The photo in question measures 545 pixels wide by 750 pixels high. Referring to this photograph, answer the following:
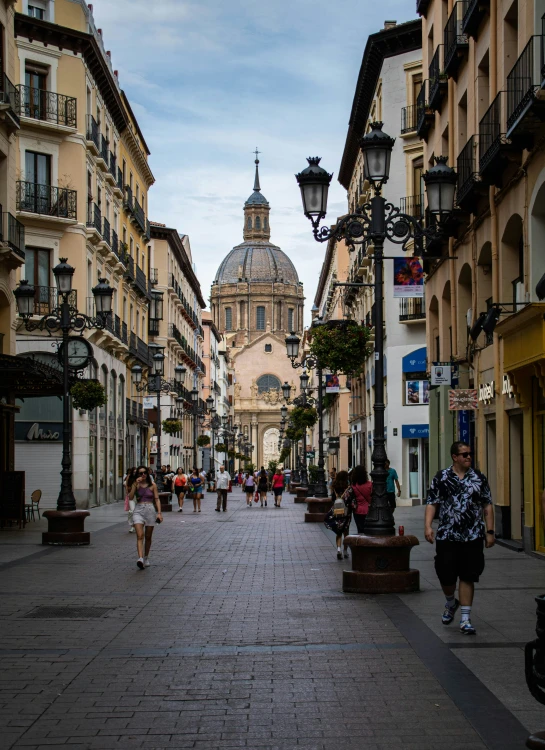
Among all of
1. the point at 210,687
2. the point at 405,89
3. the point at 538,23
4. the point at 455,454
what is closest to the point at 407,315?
the point at 405,89

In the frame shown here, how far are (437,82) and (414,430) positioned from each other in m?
17.2

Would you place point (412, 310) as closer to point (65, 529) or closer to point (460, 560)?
point (65, 529)

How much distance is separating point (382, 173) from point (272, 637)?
648 centimetres

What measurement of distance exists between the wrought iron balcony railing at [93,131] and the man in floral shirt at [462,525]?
29044mm

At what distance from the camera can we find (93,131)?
3847cm

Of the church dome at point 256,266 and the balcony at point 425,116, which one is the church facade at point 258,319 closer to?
the church dome at point 256,266

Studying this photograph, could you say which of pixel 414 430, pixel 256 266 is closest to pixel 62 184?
pixel 414 430

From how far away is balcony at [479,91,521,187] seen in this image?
17.0 m

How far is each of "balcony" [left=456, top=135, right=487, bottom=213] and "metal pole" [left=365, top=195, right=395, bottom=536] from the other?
19.9 feet

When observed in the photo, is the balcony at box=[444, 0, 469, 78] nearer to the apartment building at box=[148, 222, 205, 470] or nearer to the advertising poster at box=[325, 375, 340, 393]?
the advertising poster at box=[325, 375, 340, 393]

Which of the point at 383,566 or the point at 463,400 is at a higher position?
the point at 463,400

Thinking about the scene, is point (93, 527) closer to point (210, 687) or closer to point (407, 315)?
point (407, 315)

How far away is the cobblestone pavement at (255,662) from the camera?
22.2 ft

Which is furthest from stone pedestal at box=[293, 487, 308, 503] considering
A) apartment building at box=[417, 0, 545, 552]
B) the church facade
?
the church facade
